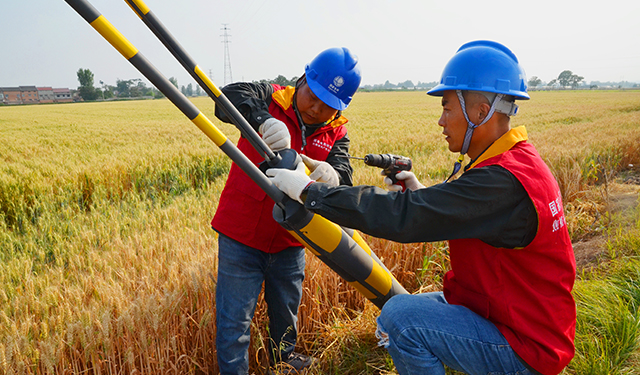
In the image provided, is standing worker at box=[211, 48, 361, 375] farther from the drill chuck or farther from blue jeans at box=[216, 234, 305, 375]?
the drill chuck

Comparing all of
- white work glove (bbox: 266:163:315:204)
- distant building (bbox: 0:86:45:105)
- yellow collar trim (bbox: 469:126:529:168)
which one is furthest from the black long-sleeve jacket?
distant building (bbox: 0:86:45:105)

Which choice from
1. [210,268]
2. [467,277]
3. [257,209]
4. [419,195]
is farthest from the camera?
[210,268]

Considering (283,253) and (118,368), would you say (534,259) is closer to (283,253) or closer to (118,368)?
(283,253)

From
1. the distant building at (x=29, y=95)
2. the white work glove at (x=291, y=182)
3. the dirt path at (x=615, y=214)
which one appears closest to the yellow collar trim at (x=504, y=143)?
the white work glove at (x=291, y=182)

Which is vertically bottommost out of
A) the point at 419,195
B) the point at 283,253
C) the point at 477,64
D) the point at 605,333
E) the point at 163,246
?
the point at 605,333

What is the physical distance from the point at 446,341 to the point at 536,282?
49 centimetres

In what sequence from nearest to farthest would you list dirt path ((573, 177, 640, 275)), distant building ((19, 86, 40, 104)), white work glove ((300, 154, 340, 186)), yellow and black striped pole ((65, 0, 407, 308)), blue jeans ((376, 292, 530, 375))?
yellow and black striped pole ((65, 0, 407, 308))
blue jeans ((376, 292, 530, 375))
white work glove ((300, 154, 340, 186))
dirt path ((573, 177, 640, 275))
distant building ((19, 86, 40, 104))

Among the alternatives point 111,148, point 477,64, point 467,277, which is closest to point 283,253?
point 467,277

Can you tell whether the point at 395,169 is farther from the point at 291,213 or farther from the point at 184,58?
the point at 184,58

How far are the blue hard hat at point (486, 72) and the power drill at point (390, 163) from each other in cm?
71

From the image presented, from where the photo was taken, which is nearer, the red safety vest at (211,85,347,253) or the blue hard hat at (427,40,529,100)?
the blue hard hat at (427,40,529,100)

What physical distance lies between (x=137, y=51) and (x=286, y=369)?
2.25 metres

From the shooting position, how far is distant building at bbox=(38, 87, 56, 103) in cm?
6619

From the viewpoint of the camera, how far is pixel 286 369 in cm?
267
